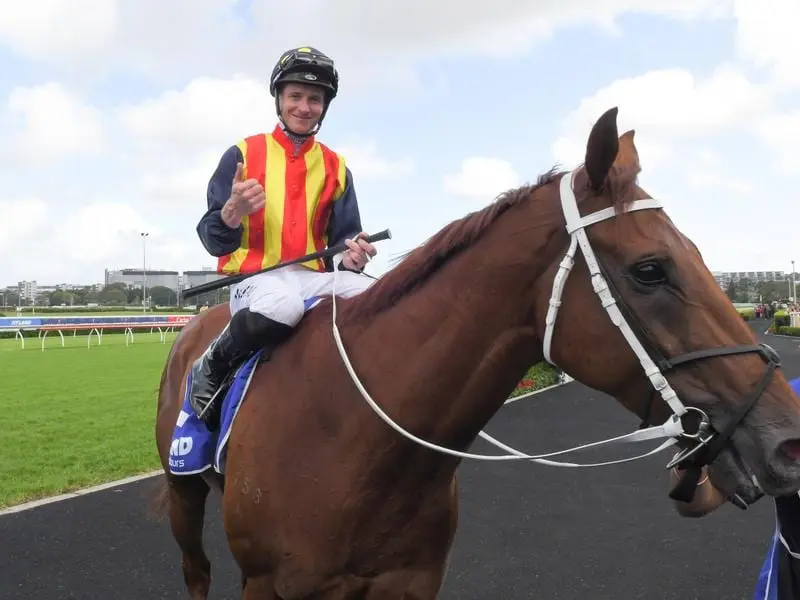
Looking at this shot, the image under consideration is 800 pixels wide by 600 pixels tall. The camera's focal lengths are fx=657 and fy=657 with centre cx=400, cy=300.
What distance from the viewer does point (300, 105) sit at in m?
2.77

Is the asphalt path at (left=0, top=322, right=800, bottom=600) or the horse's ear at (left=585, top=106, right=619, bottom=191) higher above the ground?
the horse's ear at (left=585, top=106, right=619, bottom=191)

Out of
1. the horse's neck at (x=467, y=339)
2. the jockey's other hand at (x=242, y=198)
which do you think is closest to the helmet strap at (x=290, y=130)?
the jockey's other hand at (x=242, y=198)

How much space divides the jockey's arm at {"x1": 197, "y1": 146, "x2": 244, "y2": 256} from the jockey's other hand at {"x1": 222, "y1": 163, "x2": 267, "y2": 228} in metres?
0.15

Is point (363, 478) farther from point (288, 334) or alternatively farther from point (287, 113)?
point (287, 113)

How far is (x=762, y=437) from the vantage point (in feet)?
4.94

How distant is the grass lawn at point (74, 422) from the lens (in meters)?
6.91

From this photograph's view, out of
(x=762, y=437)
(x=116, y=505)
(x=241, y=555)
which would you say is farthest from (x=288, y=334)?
(x=116, y=505)

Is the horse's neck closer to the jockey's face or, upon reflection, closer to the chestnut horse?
the chestnut horse

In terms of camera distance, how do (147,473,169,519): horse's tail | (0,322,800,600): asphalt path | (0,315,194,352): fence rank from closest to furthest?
(147,473,169,519): horse's tail, (0,322,800,600): asphalt path, (0,315,194,352): fence

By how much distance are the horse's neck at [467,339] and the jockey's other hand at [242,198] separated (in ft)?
2.38

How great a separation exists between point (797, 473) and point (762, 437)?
4.1 inches

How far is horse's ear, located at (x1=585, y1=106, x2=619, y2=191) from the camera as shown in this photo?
5.29ft

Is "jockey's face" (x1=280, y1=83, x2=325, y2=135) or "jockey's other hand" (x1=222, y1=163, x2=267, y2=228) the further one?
"jockey's face" (x1=280, y1=83, x2=325, y2=135)

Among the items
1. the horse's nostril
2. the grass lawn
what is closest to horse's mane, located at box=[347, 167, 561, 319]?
the horse's nostril
